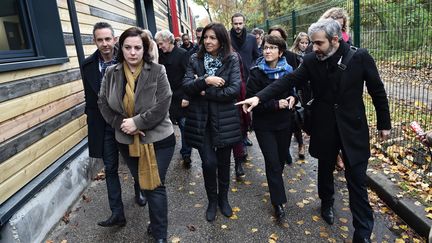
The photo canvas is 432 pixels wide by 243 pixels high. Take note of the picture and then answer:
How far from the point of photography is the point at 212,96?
339cm

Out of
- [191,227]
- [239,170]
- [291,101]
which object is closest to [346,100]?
[291,101]

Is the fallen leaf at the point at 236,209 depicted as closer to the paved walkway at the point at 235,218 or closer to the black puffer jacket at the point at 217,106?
the paved walkway at the point at 235,218

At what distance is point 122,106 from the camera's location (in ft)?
9.66

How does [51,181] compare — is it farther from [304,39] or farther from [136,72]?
[304,39]

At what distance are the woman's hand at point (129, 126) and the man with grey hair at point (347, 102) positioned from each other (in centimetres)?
105

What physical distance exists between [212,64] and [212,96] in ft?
1.12

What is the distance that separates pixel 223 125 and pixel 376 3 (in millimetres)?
3028

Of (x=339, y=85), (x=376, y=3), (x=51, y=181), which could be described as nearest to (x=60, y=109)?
(x=51, y=181)

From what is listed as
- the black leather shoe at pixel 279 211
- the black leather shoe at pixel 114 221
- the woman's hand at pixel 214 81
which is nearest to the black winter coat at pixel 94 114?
the black leather shoe at pixel 114 221

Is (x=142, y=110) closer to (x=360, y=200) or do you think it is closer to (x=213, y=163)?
(x=213, y=163)

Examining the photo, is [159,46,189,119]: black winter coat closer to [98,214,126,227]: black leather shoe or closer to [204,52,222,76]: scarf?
[204,52,222,76]: scarf

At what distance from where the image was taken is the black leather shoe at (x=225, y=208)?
377 centimetres

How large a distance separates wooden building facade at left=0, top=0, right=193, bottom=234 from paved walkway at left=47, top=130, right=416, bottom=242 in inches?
24.7

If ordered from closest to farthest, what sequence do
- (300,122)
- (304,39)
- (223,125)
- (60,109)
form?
(223,125)
(300,122)
(60,109)
(304,39)
